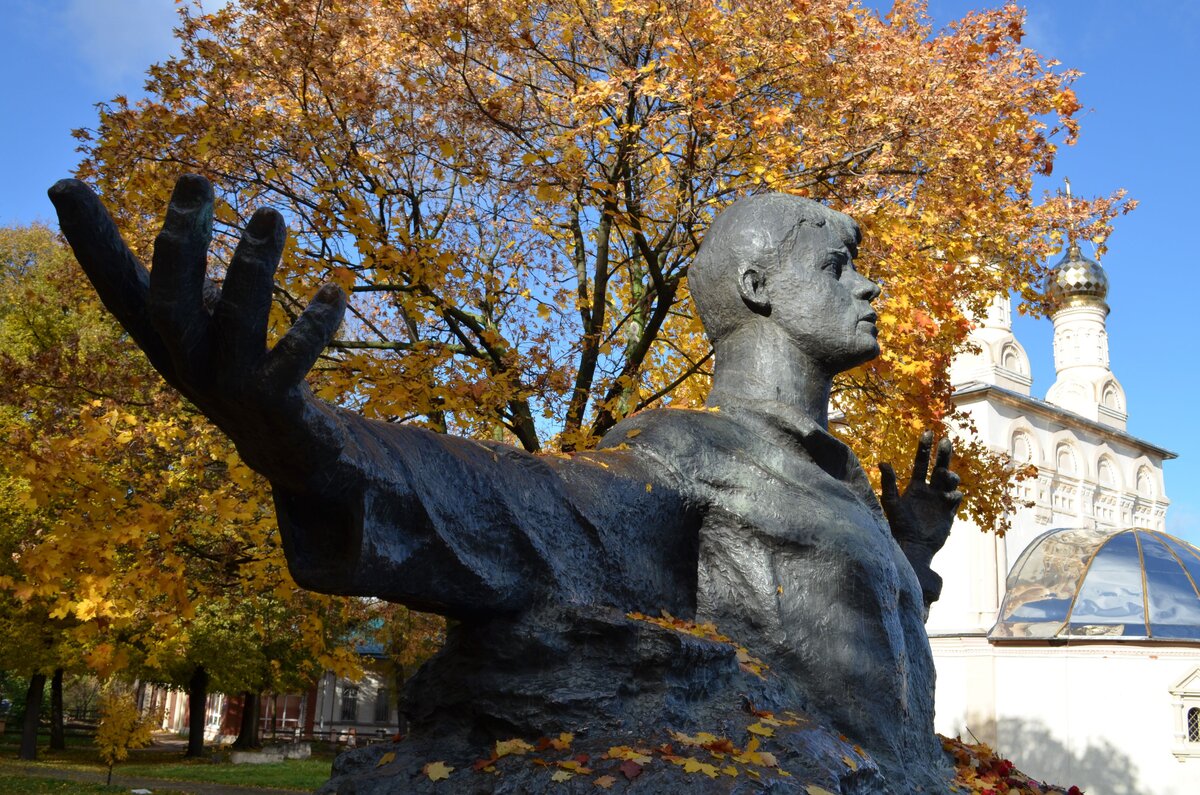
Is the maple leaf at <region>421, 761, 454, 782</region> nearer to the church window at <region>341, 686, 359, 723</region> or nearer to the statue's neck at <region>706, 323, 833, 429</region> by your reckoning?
the statue's neck at <region>706, 323, 833, 429</region>

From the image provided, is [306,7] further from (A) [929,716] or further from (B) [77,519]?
(A) [929,716]

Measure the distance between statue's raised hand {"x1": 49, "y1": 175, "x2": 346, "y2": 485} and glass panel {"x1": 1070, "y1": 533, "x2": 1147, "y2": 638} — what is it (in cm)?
2600

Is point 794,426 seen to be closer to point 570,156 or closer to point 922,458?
point 922,458

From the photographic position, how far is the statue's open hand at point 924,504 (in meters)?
4.77

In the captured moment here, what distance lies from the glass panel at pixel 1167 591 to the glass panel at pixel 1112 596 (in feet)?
0.83

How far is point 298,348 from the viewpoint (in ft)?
7.37

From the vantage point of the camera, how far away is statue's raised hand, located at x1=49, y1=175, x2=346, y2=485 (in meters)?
2.08

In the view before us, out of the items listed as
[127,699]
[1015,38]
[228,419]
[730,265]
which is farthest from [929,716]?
[127,699]

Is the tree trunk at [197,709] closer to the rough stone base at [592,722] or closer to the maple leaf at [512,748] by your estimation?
the rough stone base at [592,722]

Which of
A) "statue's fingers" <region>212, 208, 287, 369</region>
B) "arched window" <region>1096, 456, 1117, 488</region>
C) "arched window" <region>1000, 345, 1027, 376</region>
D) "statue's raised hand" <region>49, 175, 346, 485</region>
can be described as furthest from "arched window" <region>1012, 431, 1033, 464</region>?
"statue's fingers" <region>212, 208, 287, 369</region>

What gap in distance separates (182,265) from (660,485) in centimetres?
180

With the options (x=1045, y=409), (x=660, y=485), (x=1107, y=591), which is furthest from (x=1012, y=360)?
(x=660, y=485)

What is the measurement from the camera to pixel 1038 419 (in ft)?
127

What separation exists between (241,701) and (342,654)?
36.8m
